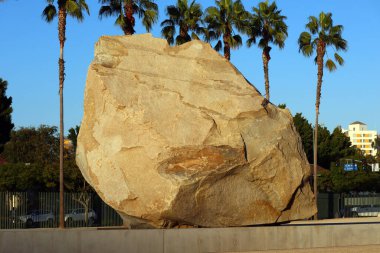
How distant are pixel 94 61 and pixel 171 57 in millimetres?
2114

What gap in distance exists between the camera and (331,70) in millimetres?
47625

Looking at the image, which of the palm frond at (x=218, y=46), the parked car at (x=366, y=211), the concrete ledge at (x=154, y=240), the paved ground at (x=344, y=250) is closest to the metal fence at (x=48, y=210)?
the palm frond at (x=218, y=46)

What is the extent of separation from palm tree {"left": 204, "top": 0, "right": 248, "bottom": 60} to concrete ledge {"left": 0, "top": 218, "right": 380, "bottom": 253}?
25644 mm

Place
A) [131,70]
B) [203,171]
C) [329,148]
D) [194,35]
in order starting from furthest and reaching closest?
[329,148], [194,35], [131,70], [203,171]

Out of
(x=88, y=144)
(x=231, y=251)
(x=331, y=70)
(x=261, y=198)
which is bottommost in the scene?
(x=231, y=251)

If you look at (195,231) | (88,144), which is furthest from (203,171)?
(88,144)

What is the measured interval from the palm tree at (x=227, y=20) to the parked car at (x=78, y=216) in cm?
1419

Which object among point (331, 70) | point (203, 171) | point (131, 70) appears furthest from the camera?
point (331, 70)

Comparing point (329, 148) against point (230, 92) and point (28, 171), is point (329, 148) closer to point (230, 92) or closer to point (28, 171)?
point (28, 171)

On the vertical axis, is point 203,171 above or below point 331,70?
below

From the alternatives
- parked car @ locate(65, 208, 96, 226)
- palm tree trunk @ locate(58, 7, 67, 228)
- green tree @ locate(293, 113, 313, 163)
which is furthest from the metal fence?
green tree @ locate(293, 113, 313, 163)

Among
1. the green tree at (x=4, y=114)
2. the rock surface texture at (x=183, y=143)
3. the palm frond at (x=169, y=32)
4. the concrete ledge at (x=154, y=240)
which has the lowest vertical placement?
the concrete ledge at (x=154, y=240)

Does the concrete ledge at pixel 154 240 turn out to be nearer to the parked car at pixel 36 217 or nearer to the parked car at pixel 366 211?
the parked car at pixel 36 217

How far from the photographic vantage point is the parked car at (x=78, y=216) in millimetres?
34688
